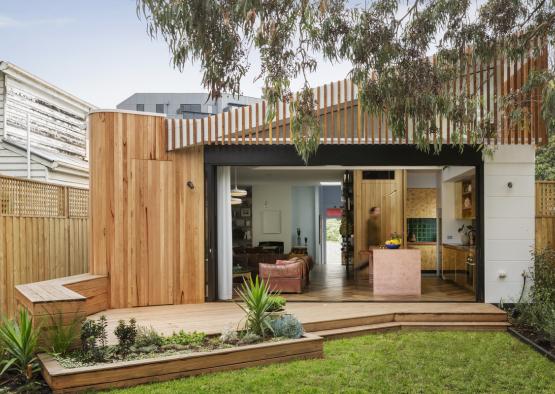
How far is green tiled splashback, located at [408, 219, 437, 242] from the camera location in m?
15.3

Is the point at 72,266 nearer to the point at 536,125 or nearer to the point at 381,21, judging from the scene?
the point at 381,21

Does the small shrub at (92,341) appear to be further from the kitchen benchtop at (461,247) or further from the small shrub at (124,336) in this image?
the kitchen benchtop at (461,247)

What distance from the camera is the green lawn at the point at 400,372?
5.75 m

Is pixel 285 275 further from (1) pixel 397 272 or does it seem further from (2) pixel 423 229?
(2) pixel 423 229

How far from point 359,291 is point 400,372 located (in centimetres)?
505

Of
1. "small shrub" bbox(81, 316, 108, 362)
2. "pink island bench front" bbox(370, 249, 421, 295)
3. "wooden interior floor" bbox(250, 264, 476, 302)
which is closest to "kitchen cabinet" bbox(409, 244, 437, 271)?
"wooden interior floor" bbox(250, 264, 476, 302)

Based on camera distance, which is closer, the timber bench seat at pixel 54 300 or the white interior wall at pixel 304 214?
the timber bench seat at pixel 54 300

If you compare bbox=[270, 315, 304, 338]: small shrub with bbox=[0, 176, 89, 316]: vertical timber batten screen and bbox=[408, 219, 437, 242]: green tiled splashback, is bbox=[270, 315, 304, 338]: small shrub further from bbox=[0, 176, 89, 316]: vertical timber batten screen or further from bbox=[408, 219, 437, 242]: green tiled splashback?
bbox=[408, 219, 437, 242]: green tiled splashback

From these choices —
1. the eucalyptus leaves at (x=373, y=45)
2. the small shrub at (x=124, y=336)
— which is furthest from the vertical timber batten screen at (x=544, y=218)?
the small shrub at (x=124, y=336)

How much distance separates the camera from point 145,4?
5.59m

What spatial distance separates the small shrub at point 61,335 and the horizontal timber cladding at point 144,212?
3237 millimetres

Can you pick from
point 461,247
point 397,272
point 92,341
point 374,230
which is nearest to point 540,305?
point 397,272

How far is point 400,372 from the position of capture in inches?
250

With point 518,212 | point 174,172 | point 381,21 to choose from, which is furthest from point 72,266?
point 518,212
